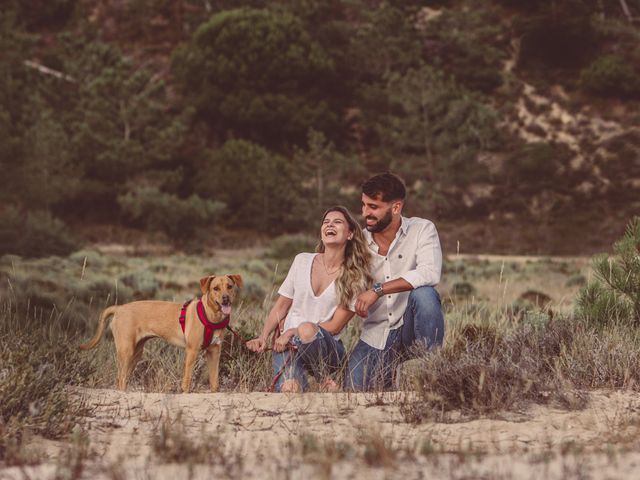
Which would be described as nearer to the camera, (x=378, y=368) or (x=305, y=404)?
(x=305, y=404)

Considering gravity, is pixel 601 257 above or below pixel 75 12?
below

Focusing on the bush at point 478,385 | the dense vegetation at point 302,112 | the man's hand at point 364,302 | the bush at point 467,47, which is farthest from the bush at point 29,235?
the bush at point 467,47

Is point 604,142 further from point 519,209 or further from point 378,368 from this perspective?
point 378,368

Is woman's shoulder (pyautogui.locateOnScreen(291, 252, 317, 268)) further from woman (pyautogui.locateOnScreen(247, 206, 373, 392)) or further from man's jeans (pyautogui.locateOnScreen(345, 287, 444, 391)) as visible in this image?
man's jeans (pyautogui.locateOnScreen(345, 287, 444, 391))

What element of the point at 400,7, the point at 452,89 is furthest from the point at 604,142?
the point at 400,7

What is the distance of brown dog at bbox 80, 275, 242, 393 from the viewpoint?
18.2 feet

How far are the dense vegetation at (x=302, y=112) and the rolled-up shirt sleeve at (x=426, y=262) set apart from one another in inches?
822

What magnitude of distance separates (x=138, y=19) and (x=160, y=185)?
20.4 m

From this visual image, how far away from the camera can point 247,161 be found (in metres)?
32.9

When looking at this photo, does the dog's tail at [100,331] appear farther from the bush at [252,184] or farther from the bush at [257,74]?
the bush at [257,74]

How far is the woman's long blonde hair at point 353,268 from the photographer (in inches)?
217

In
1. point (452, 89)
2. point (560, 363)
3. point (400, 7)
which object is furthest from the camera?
point (400, 7)

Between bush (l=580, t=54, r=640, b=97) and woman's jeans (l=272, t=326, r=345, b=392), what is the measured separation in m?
40.2

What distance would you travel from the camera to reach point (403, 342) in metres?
5.98
